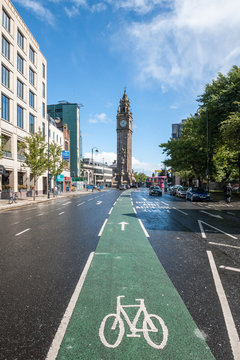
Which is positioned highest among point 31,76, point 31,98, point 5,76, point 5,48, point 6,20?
point 6,20

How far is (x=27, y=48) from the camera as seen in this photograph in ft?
109

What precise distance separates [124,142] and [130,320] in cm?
11091

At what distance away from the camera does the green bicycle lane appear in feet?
8.51

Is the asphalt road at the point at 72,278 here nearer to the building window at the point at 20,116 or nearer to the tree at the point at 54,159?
the tree at the point at 54,159

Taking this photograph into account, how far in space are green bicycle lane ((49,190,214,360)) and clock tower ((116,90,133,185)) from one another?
10179 cm

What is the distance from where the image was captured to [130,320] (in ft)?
10.4

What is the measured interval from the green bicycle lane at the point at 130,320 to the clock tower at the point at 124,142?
101785mm

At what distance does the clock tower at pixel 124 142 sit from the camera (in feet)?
353

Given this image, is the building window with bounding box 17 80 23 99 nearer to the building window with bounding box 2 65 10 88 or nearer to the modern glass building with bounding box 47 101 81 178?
the building window with bounding box 2 65 10 88

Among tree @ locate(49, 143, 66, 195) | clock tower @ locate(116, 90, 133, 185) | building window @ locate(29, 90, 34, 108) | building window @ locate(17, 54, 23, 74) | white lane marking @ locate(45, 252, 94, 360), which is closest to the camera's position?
white lane marking @ locate(45, 252, 94, 360)

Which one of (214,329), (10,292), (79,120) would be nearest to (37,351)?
(10,292)

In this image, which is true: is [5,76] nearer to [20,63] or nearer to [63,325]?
[20,63]

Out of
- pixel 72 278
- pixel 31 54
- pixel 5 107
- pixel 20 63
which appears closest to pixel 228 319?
pixel 72 278

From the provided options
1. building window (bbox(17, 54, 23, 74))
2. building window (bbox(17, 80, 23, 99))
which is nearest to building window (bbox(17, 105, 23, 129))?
building window (bbox(17, 80, 23, 99))
